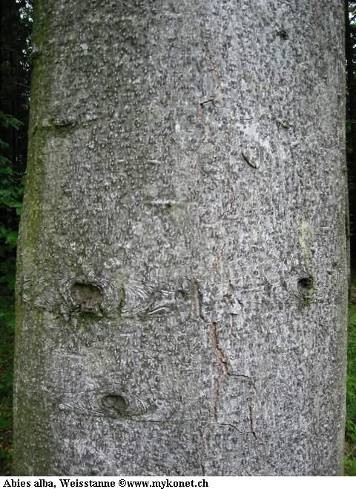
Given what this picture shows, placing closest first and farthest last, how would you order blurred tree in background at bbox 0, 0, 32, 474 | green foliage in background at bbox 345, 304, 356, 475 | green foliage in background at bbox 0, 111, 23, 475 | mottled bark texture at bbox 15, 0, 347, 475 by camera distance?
mottled bark texture at bbox 15, 0, 347, 475, green foliage in background at bbox 345, 304, 356, 475, green foliage in background at bbox 0, 111, 23, 475, blurred tree in background at bbox 0, 0, 32, 474

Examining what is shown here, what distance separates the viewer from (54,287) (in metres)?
0.90

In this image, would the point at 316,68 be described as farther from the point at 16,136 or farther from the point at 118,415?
the point at 16,136

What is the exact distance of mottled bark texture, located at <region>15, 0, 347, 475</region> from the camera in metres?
0.82

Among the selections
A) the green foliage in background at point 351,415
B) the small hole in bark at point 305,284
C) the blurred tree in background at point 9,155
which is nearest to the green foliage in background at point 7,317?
the blurred tree in background at point 9,155

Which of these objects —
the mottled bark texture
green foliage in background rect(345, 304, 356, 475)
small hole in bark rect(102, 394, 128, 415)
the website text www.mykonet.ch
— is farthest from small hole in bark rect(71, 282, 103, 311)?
green foliage in background rect(345, 304, 356, 475)

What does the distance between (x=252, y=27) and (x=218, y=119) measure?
0.68 feet

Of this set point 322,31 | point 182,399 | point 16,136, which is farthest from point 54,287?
point 16,136

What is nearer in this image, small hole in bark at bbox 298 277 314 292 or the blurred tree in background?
small hole in bark at bbox 298 277 314 292

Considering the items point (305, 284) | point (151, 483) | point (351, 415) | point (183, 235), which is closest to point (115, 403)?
point (151, 483)

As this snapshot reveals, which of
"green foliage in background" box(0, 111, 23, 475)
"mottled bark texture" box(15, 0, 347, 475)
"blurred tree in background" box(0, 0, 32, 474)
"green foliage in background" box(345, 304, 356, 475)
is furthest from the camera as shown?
"blurred tree in background" box(0, 0, 32, 474)

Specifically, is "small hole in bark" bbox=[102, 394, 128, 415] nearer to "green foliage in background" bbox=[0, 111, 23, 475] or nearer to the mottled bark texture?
the mottled bark texture

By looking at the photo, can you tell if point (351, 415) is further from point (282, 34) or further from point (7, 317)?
point (282, 34)

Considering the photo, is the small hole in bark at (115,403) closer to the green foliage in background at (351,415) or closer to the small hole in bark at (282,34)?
the small hole in bark at (282,34)

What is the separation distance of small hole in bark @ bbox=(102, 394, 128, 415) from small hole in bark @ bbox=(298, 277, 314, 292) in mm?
460
